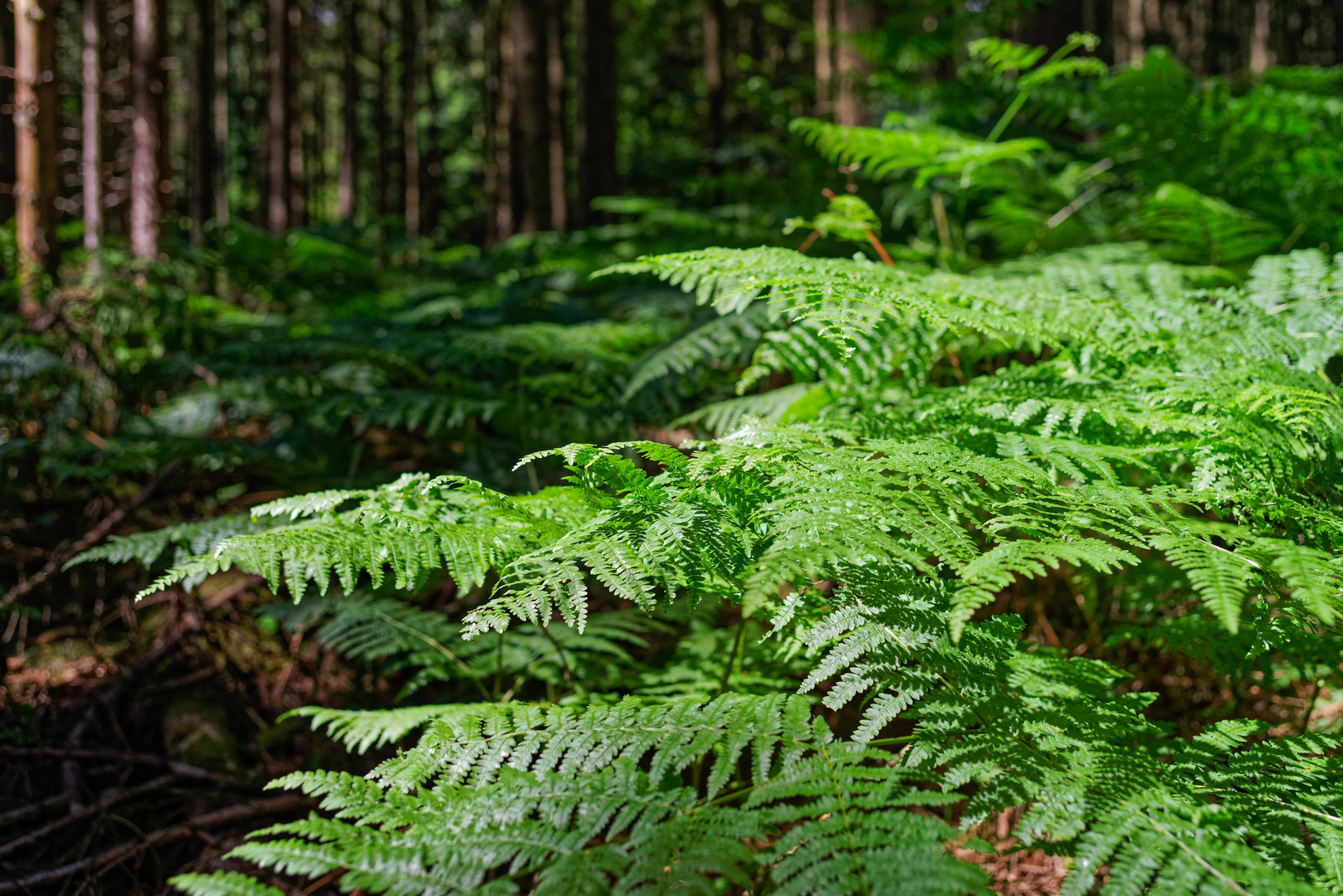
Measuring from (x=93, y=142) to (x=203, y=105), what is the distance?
8175 millimetres

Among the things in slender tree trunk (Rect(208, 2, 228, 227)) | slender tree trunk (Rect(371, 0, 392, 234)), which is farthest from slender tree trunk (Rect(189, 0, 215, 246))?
slender tree trunk (Rect(208, 2, 228, 227))

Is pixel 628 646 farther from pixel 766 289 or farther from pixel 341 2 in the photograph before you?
pixel 341 2

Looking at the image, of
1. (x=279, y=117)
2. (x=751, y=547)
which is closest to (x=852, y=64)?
(x=751, y=547)

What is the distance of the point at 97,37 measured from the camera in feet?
28.1

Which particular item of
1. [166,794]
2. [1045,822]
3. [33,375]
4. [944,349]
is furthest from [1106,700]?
[33,375]

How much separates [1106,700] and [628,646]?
161 cm

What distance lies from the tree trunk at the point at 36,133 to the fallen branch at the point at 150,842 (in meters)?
3.92

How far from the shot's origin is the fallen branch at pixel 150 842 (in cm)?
200

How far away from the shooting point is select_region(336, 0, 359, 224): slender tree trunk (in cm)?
1505

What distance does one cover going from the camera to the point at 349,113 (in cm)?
1499

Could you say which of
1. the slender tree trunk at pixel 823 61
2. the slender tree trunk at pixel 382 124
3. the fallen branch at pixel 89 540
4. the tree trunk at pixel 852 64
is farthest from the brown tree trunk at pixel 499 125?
the fallen branch at pixel 89 540

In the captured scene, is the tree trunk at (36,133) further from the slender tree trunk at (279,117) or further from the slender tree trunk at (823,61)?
the slender tree trunk at (279,117)

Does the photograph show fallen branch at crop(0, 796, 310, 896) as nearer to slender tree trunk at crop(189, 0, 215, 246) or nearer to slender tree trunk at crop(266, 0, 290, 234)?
slender tree trunk at crop(266, 0, 290, 234)

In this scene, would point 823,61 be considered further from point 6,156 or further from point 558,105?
point 558,105
